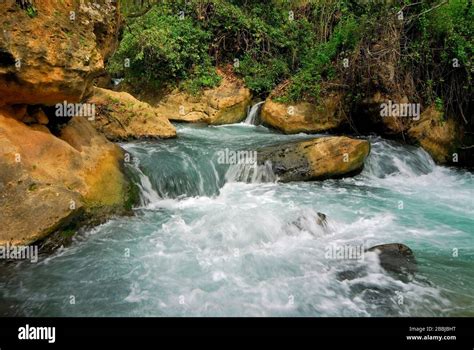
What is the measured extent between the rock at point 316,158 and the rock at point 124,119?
2.55 m

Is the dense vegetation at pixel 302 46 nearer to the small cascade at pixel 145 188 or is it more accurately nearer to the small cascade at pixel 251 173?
the small cascade at pixel 251 173

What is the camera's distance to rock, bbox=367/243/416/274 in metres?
4.75

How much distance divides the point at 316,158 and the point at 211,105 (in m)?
5.18

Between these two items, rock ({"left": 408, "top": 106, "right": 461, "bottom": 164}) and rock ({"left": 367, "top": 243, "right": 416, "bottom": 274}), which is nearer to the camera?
rock ({"left": 367, "top": 243, "right": 416, "bottom": 274})

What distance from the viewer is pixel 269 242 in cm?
557

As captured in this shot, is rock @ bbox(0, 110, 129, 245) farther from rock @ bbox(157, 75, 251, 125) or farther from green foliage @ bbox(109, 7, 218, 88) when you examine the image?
green foliage @ bbox(109, 7, 218, 88)

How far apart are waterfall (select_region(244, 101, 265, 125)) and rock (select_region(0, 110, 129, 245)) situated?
21.2 feet

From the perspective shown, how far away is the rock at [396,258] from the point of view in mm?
4750

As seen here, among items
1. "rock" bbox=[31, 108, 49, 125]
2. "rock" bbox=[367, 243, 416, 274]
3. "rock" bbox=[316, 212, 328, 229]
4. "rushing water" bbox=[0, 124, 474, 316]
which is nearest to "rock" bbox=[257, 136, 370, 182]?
"rushing water" bbox=[0, 124, 474, 316]

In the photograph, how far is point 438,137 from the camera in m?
10.2

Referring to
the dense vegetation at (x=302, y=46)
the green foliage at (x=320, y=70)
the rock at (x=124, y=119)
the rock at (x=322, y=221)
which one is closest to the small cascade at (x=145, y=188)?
the rock at (x=124, y=119)

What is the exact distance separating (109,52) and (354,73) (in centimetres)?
631

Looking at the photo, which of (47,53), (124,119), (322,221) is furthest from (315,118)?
(47,53)

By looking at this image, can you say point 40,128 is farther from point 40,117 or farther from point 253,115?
point 253,115
